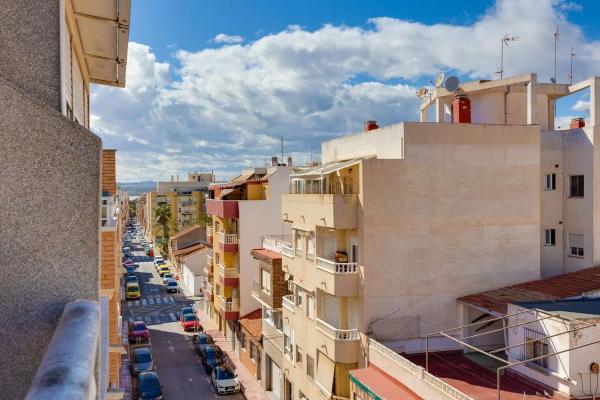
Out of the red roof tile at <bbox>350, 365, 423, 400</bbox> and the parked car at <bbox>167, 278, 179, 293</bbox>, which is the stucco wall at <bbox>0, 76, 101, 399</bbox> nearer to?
the red roof tile at <bbox>350, 365, 423, 400</bbox>

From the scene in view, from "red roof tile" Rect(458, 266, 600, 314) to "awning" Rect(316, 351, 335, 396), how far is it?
5779 mm

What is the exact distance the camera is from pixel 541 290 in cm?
1980

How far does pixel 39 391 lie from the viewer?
68.0 inches

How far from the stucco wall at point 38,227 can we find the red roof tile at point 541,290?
685 inches

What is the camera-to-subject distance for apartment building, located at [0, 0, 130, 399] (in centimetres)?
261

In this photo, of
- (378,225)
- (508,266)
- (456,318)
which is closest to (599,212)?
(508,266)

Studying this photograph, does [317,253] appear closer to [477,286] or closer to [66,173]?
[477,286]

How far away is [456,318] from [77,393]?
20.7m

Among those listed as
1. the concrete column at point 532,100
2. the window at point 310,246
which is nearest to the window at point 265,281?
the window at point 310,246

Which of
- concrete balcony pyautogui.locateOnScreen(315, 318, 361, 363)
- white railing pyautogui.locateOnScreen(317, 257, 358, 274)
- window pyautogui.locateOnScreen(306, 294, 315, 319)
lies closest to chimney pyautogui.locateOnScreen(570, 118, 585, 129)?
white railing pyautogui.locateOnScreen(317, 257, 358, 274)

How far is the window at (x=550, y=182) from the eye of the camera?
22.6m

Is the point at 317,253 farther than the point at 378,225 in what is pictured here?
Yes

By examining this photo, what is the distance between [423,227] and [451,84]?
7.41 metres

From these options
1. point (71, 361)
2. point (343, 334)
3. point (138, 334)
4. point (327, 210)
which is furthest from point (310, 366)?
point (71, 361)
